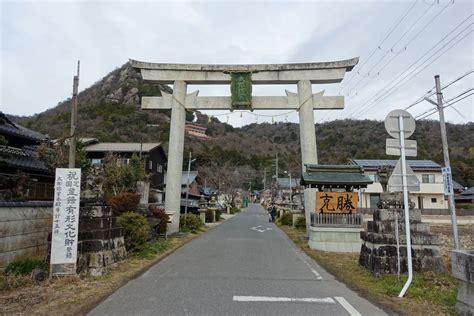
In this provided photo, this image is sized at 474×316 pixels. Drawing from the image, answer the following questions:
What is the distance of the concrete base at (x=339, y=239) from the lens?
1341 centimetres

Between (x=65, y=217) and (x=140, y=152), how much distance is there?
26.8 m

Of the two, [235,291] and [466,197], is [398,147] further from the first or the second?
[466,197]

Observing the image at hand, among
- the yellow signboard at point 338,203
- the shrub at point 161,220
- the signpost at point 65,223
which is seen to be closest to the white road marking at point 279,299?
the signpost at point 65,223

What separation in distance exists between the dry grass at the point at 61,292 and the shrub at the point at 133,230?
2.01 metres

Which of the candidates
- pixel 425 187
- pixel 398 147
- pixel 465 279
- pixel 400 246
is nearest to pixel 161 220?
pixel 400 246

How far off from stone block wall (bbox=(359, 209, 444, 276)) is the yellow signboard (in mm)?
5634

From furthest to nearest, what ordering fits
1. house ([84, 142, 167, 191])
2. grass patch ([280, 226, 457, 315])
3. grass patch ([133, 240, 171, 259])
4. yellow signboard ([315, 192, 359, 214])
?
house ([84, 142, 167, 191]) < yellow signboard ([315, 192, 359, 214]) < grass patch ([133, 240, 171, 259]) < grass patch ([280, 226, 457, 315])

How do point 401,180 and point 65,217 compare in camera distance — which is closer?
point 401,180

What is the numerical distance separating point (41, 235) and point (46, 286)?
9.53 feet

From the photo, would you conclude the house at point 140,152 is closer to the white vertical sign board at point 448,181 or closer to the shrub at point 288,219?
the shrub at point 288,219

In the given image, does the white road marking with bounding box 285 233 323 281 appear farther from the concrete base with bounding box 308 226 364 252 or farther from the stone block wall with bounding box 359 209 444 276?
the stone block wall with bounding box 359 209 444 276

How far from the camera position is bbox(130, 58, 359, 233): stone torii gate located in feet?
57.9

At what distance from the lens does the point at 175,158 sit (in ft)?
58.7

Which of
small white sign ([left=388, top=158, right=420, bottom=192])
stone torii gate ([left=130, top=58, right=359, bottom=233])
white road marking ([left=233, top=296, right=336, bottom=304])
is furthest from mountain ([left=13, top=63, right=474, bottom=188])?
white road marking ([left=233, top=296, right=336, bottom=304])
